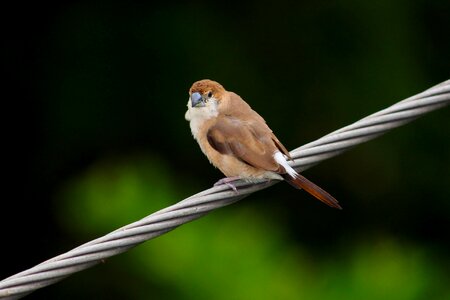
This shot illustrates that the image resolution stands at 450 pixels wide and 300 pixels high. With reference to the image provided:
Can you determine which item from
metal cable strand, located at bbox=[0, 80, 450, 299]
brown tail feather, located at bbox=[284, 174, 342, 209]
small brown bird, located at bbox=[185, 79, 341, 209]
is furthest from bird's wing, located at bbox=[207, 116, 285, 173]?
metal cable strand, located at bbox=[0, 80, 450, 299]

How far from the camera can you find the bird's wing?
16.4ft

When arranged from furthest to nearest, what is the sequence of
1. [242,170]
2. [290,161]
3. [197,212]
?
[242,170] → [290,161] → [197,212]

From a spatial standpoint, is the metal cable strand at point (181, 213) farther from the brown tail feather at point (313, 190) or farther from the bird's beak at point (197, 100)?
the bird's beak at point (197, 100)

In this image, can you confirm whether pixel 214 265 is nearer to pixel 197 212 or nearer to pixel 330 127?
pixel 197 212

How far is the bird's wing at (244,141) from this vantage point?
499 centimetres

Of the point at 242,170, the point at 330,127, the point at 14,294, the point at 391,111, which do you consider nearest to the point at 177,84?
the point at 330,127

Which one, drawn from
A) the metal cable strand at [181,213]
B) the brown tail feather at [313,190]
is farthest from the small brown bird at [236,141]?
the metal cable strand at [181,213]

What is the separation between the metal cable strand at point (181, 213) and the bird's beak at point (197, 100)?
0.91 meters

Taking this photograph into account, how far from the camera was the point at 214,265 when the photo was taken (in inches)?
221

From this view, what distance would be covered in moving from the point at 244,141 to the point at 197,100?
49 centimetres

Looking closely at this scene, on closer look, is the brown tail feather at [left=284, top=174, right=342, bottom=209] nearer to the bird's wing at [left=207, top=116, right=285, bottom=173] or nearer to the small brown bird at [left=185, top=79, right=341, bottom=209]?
the small brown bird at [left=185, top=79, right=341, bottom=209]

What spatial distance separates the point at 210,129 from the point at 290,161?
80cm

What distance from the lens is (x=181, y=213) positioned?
13.6 ft

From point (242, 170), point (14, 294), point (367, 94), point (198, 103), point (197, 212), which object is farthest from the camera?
point (367, 94)
